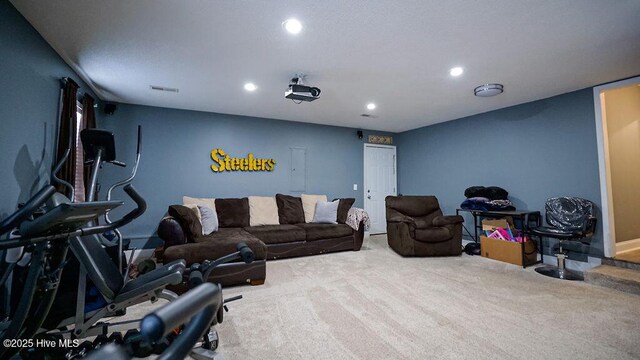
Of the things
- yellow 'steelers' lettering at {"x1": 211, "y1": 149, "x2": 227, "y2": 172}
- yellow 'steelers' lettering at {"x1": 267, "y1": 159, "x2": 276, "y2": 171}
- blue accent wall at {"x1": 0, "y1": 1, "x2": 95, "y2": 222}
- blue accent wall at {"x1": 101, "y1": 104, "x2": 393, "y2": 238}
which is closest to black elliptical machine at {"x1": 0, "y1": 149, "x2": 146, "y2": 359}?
blue accent wall at {"x1": 0, "y1": 1, "x2": 95, "y2": 222}

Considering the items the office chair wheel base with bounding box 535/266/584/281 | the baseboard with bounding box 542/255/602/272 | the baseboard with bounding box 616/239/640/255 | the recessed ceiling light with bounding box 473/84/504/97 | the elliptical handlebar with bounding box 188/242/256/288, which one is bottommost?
the office chair wheel base with bounding box 535/266/584/281

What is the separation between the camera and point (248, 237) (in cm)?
368

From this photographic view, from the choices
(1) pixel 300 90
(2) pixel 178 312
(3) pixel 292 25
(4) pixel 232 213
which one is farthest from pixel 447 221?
(2) pixel 178 312

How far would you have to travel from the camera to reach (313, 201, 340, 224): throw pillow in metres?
4.99

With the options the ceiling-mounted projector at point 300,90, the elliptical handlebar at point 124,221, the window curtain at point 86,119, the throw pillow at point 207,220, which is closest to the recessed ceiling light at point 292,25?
the ceiling-mounted projector at point 300,90

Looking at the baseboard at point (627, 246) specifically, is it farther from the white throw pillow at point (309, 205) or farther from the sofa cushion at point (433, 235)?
the white throw pillow at point (309, 205)

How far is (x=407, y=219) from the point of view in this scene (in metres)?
4.53

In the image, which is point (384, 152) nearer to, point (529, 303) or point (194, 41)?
point (529, 303)

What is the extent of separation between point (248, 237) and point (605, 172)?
4.76 metres

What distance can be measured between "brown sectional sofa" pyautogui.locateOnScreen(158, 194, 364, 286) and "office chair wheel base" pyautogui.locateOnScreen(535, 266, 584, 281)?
255 centimetres

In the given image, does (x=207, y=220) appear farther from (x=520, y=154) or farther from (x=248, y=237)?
(x=520, y=154)

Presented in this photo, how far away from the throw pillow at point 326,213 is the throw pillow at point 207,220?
6.03 feet

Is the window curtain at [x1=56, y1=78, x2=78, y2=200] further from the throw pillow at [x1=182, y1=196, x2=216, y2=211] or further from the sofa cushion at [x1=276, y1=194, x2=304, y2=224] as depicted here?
the sofa cushion at [x1=276, y1=194, x2=304, y2=224]

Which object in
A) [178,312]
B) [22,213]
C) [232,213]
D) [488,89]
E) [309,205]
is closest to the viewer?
[178,312]
